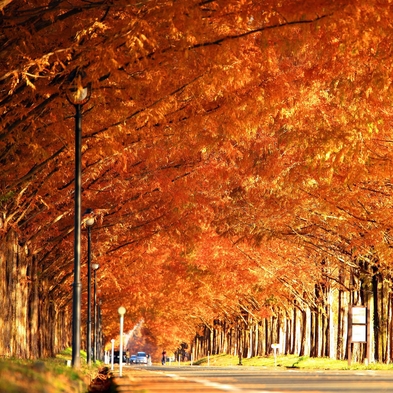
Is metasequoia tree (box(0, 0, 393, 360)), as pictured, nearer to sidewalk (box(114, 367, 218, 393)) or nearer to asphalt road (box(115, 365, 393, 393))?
asphalt road (box(115, 365, 393, 393))

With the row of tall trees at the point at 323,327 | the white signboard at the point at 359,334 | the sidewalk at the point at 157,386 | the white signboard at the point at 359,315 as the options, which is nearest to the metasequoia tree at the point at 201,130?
the row of tall trees at the point at 323,327

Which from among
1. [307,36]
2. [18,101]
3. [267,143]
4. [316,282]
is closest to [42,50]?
[18,101]

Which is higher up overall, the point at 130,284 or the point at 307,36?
the point at 307,36

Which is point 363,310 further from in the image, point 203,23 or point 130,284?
point 130,284

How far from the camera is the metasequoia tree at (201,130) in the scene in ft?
44.2

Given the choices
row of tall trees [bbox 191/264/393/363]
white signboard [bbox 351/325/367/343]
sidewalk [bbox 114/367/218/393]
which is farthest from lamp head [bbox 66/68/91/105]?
row of tall trees [bbox 191/264/393/363]

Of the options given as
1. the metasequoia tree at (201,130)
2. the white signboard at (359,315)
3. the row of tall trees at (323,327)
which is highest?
the metasequoia tree at (201,130)

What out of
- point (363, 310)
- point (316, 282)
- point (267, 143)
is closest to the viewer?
point (267, 143)

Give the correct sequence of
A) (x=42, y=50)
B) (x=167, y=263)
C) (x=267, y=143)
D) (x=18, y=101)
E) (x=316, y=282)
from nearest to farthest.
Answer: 1. (x=42, y=50)
2. (x=18, y=101)
3. (x=267, y=143)
4. (x=316, y=282)
5. (x=167, y=263)

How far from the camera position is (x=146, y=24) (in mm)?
13031

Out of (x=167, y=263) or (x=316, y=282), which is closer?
(x=316, y=282)

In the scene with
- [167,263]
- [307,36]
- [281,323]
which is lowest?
[281,323]

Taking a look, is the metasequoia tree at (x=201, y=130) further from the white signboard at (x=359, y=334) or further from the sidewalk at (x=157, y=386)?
the sidewalk at (x=157, y=386)

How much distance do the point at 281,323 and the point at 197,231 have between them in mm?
30825
